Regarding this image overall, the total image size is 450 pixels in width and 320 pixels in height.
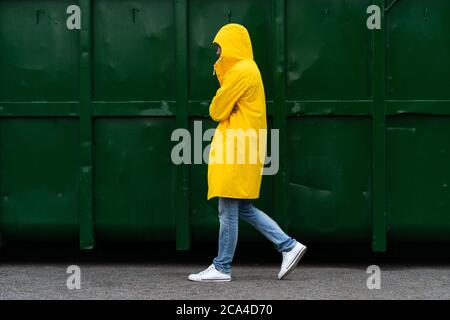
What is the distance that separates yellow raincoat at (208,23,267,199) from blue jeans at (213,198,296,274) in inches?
5.3

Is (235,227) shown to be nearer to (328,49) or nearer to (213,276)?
(213,276)

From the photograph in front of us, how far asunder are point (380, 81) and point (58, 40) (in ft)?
7.47

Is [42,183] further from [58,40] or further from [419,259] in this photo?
[419,259]

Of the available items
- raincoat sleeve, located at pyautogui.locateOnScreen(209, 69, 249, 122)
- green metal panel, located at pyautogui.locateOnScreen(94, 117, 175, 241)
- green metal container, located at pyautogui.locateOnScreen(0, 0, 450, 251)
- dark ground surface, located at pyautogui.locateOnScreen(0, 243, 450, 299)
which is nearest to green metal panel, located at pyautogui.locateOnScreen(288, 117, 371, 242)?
green metal container, located at pyautogui.locateOnScreen(0, 0, 450, 251)

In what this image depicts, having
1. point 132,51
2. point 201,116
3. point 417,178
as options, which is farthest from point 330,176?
point 132,51

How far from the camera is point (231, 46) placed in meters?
5.82

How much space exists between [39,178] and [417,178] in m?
2.67

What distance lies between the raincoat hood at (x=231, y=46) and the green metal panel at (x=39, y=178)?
124cm

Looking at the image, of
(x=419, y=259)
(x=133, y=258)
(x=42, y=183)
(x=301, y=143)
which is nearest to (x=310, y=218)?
(x=301, y=143)

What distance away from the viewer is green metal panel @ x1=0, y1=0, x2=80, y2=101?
253 inches

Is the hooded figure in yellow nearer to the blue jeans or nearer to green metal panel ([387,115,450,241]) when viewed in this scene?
the blue jeans

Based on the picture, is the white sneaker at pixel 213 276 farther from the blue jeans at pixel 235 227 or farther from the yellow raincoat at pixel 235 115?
the yellow raincoat at pixel 235 115

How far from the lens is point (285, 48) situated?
6.32 metres

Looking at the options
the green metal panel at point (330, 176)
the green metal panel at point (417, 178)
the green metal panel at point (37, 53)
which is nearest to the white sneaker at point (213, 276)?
the green metal panel at point (330, 176)
